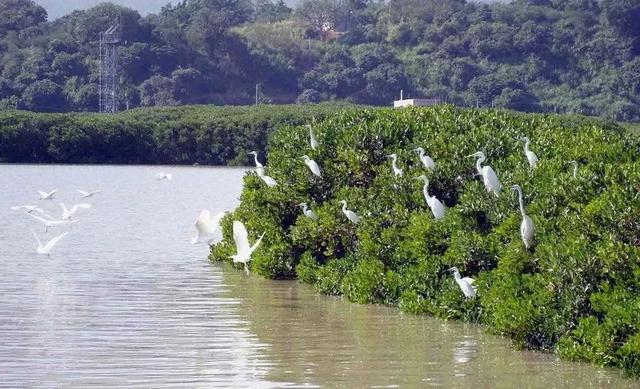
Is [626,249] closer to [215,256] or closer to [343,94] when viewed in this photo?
[215,256]

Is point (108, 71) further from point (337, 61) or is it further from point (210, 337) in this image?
point (210, 337)

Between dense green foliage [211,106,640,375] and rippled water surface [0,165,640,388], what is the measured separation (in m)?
0.31

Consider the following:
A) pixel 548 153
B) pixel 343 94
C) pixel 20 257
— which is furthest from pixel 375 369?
pixel 343 94

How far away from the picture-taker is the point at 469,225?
14266 mm

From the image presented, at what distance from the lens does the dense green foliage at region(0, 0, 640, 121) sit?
83.4 metres

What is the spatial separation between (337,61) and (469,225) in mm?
81762

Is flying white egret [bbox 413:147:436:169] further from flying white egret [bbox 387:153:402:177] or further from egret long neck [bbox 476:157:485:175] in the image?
egret long neck [bbox 476:157:485:175]

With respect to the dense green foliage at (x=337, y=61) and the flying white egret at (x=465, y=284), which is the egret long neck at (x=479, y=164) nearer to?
the flying white egret at (x=465, y=284)

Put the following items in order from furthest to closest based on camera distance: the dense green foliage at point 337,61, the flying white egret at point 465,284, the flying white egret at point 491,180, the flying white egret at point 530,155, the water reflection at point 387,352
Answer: the dense green foliage at point 337,61 < the flying white egret at point 530,155 < the flying white egret at point 491,180 < the flying white egret at point 465,284 < the water reflection at point 387,352

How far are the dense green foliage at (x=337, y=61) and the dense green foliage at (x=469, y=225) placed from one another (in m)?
60.7

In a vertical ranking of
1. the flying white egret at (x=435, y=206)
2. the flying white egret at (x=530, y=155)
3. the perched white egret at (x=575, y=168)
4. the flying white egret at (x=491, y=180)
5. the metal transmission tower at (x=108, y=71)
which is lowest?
the flying white egret at (x=435, y=206)

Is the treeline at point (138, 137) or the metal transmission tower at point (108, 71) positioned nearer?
the treeline at point (138, 137)

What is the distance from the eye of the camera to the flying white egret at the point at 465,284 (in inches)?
540

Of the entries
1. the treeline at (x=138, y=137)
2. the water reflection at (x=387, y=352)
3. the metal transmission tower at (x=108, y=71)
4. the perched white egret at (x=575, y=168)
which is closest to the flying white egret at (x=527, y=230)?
the perched white egret at (x=575, y=168)
